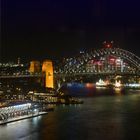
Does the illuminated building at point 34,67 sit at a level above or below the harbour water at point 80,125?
above

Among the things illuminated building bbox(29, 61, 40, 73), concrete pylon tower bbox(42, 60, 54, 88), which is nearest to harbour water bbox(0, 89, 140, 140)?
concrete pylon tower bbox(42, 60, 54, 88)

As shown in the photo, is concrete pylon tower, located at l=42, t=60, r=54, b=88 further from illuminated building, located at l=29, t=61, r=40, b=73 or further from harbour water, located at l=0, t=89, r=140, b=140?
harbour water, located at l=0, t=89, r=140, b=140

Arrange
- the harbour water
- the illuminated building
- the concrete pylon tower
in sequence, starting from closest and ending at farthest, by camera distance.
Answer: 1. the harbour water
2. the concrete pylon tower
3. the illuminated building

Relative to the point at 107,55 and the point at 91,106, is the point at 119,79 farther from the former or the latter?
the point at 91,106

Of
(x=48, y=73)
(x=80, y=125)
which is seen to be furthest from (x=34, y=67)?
(x=80, y=125)

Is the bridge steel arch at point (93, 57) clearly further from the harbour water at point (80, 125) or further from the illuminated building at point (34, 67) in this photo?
the harbour water at point (80, 125)

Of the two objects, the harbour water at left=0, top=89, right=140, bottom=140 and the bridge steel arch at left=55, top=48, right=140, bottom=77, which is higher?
the bridge steel arch at left=55, top=48, right=140, bottom=77

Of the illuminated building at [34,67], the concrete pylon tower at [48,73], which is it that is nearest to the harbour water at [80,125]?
the concrete pylon tower at [48,73]

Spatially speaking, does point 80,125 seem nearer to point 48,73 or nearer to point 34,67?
point 48,73
